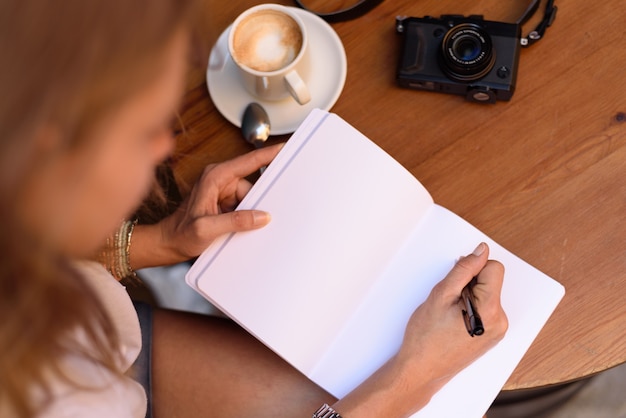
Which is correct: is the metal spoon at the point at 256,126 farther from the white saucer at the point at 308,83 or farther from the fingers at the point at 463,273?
the fingers at the point at 463,273

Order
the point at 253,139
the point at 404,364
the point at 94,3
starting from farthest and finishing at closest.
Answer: the point at 253,139 < the point at 404,364 < the point at 94,3

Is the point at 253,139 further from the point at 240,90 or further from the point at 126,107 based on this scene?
the point at 126,107

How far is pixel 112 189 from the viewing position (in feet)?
1.76

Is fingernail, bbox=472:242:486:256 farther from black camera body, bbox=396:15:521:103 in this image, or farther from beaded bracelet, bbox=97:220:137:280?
beaded bracelet, bbox=97:220:137:280

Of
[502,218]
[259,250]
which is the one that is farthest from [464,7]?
[259,250]

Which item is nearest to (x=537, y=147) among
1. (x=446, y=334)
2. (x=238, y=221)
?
(x=446, y=334)

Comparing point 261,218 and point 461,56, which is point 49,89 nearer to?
point 261,218

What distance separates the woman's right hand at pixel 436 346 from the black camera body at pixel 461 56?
0.21 metres

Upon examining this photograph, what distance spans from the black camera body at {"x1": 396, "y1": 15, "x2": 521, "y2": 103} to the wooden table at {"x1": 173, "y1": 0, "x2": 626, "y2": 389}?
2cm

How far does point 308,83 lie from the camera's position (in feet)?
2.99

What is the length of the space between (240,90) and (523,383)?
0.49 metres

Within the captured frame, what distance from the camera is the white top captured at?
706 millimetres

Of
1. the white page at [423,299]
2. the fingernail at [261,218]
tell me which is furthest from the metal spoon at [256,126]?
the white page at [423,299]

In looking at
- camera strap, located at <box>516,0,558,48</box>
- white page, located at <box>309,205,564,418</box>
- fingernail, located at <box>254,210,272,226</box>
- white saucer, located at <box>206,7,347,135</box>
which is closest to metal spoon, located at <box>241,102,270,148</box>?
white saucer, located at <box>206,7,347,135</box>
